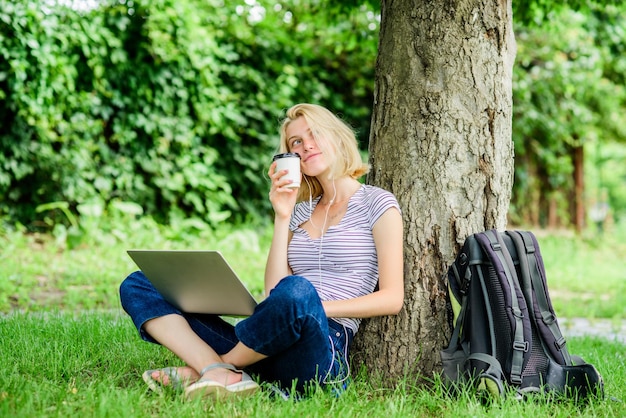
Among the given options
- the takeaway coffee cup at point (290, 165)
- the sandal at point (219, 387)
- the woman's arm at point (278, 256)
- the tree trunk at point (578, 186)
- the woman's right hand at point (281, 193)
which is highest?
the tree trunk at point (578, 186)

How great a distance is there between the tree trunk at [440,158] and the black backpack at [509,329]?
0.69 feet

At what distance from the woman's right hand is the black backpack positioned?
0.73 m

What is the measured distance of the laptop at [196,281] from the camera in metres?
2.53

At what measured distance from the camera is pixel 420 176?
117 inches

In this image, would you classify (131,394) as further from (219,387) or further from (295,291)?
(295,291)

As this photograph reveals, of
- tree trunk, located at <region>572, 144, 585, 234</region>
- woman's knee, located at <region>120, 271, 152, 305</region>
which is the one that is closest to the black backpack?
woman's knee, located at <region>120, 271, 152, 305</region>

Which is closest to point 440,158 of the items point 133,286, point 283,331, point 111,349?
point 283,331

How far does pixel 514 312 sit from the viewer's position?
8.46 ft

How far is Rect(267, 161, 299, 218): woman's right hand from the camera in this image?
9.02 feet

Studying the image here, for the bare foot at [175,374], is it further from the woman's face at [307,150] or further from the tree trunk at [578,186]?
the tree trunk at [578,186]

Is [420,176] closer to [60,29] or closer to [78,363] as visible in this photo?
[78,363]

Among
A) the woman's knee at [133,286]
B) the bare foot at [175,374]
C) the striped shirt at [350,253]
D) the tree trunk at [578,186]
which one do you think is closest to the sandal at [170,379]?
the bare foot at [175,374]

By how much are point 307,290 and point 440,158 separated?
909mm

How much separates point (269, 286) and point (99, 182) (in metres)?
4.58
